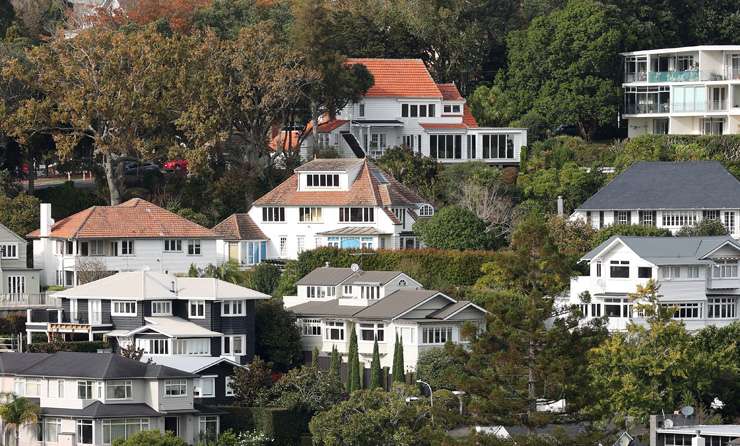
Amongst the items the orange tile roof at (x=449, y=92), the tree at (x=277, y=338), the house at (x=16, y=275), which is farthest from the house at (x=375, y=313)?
the orange tile roof at (x=449, y=92)

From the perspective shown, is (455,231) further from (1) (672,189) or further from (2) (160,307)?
(2) (160,307)

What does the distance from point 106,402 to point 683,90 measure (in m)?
44.8

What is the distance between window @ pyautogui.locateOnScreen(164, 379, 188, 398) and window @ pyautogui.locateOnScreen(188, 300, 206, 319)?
7.16m

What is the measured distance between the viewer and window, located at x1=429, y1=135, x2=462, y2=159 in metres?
123

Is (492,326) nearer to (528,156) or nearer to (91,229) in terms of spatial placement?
(91,229)

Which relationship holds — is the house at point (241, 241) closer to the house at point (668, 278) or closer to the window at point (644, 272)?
the house at point (668, 278)

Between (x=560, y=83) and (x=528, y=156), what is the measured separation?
6099 millimetres

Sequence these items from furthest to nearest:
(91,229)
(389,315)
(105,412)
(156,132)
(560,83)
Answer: (560,83), (156,132), (91,229), (389,315), (105,412)

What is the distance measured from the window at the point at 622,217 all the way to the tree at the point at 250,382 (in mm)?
22725

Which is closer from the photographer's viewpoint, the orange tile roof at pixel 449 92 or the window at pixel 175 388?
the window at pixel 175 388

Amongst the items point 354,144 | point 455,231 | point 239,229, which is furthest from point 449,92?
point 455,231

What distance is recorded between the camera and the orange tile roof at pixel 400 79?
124 metres

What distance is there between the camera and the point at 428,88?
124750 mm

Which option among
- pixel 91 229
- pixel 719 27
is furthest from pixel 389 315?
pixel 719 27
